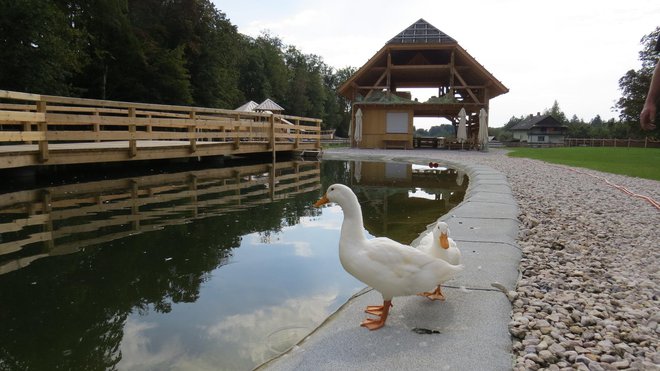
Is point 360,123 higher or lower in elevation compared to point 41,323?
higher

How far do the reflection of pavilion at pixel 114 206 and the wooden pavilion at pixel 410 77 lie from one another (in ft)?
53.7

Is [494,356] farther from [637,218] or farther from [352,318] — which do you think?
[637,218]

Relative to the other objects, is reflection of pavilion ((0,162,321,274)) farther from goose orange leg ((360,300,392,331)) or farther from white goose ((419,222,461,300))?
white goose ((419,222,461,300))

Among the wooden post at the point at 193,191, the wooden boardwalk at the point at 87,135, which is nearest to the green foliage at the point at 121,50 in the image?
the wooden boardwalk at the point at 87,135

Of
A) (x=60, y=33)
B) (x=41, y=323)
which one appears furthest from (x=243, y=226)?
(x=60, y=33)

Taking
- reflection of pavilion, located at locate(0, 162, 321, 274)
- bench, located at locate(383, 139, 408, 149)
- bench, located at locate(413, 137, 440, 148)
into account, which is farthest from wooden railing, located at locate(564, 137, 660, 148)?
reflection of pavilion, located at locate(0, 162, 321, 274)

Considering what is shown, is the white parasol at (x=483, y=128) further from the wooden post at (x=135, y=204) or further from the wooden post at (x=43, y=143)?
the wooden post at (x=43, y=143)

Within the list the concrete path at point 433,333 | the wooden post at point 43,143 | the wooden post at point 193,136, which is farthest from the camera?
the wooden post at point 193,136

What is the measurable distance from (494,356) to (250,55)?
55.0 metres

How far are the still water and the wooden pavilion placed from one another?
18705 millimetres

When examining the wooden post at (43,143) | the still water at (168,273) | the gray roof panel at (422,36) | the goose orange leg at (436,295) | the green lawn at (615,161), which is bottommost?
the still water at (168,273)

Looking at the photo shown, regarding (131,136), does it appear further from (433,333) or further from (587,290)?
(587,290)

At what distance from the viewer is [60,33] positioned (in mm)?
18578

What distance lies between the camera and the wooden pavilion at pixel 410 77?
1010 inches
